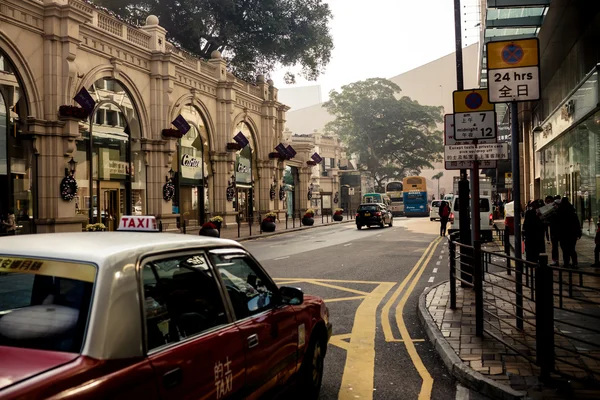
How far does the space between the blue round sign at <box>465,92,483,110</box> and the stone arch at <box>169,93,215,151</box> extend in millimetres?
22870

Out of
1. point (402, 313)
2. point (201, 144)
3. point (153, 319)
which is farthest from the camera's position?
point (201, 144)

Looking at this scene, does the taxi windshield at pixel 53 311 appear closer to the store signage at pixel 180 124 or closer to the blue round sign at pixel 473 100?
the blue round sign at pixel 473 100

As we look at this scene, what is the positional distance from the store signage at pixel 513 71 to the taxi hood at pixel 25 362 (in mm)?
5421

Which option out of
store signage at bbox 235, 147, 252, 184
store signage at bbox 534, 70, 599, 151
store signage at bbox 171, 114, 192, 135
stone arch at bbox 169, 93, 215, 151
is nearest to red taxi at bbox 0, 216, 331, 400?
store signage at bbox 534, 70, 599, 151

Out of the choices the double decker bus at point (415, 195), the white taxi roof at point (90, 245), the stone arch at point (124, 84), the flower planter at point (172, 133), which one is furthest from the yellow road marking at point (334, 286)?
the double decker bus at point (415, 195)

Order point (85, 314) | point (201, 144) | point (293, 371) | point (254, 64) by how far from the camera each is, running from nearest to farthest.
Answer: point (85, 314) → point (293, 371) → point (201, 144) → point (254, 64)

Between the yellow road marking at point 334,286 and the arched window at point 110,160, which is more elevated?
the arched window at point 110,160

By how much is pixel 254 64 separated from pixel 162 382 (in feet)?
143

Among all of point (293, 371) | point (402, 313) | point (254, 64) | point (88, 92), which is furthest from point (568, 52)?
point (254, 64)

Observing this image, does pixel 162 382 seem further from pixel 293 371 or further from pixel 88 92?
pixel 88 92

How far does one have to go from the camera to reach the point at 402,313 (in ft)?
28.7

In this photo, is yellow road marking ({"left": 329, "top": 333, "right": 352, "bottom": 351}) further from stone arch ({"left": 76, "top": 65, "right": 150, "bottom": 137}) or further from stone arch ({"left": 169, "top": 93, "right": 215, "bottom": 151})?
stone arch ({"left": 169, "top": 93, "right": 215, "bottom": 151})

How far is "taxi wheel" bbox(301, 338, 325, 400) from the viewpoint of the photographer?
4559 millimetres

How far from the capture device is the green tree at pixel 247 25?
37.6 m
